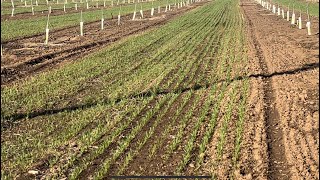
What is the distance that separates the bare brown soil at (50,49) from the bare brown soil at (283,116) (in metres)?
8.56

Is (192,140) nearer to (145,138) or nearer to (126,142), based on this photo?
(145,138)

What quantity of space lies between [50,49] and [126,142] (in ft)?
44.1

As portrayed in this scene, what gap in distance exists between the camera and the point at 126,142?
8.67 meters

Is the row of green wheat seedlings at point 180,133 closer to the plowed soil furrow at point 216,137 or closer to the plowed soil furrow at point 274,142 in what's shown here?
the plowed soil furrow at point 216,137

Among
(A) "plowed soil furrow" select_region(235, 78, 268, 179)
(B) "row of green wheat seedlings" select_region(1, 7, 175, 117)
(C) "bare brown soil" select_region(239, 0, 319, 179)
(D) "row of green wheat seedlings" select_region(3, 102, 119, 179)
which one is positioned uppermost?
(C) "bare brown soil" select_region(239, 0, 319, 179)

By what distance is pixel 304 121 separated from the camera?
10000mm

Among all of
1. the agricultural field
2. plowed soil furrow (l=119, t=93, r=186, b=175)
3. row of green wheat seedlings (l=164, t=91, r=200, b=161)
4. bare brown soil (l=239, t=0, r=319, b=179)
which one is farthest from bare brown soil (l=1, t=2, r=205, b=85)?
bare brown soil (l=239, t=0, r=319, b=179)

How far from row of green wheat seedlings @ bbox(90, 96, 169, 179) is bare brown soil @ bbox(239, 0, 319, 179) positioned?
2.52 metres

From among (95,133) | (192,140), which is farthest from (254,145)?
(95,133)

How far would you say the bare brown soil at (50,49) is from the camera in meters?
15.9

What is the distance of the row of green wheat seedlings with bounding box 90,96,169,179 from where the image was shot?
7.32 meters

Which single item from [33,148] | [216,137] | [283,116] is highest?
[283,116]

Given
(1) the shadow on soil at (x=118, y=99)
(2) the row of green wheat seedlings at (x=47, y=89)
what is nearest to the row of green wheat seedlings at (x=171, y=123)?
(1) the shadow on soil at (x=118, y=99)

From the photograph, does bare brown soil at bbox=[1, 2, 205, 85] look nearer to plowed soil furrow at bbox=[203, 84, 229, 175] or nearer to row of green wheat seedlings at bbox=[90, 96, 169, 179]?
row of green wheat seedlings at bbox=[90, 96, 169, 179]
